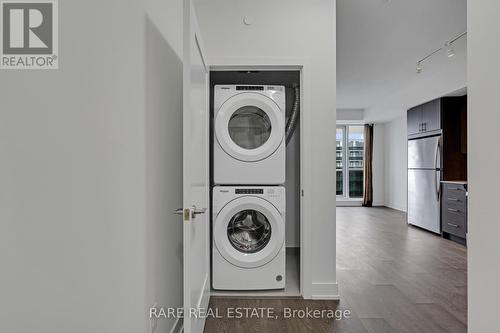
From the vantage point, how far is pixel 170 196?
1.71 meters

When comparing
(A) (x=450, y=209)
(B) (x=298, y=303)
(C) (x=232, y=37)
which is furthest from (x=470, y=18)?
(A) (x=450, y=209)

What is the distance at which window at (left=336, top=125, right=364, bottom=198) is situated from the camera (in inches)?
330

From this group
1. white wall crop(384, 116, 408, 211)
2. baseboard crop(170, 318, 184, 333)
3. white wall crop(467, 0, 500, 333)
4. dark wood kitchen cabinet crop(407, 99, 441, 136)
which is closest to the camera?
white wall crop(467, 0, 500, 333)

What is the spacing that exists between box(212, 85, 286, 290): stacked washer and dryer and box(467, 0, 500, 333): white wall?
1513 millimetres

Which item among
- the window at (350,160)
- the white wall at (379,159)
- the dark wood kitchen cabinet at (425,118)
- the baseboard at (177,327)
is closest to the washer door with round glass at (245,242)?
the baseboard at (177,327)

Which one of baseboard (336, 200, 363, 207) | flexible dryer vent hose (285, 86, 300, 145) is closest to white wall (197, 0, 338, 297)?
flexible dryer vent hose (285, 86, 300, 145)

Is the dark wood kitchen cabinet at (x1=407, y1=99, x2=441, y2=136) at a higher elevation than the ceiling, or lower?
lower

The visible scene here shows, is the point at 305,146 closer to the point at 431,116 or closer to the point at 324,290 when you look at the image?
the point at 324,290

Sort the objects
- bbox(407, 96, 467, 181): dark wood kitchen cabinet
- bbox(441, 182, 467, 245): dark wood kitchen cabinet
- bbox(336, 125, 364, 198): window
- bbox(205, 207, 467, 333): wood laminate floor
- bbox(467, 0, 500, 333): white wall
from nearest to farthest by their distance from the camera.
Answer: bbox(467, 0, 500, 333): white wall
bbox(205, 207, 467, 333): wood laminate floor
bbox(441, 182, 467, 245): dark wood kitchen cabinet
bbox(407, 96, 467, 181): dark wood kitchen cabinet
bbox(336, 125, 364, 198): window

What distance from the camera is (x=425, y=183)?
501cm

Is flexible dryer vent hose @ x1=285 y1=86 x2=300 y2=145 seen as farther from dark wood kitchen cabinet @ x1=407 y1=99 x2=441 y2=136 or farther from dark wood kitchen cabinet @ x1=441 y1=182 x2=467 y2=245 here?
dark wood kitchen cabinet @ x1=407 y1=99 x2=441 y2=136

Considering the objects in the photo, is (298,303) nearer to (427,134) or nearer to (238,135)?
(238,135)

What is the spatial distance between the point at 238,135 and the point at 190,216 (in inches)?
55.4

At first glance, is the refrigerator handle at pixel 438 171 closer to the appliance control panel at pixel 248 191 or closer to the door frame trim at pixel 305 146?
the door frame trim at pixel 305 146
